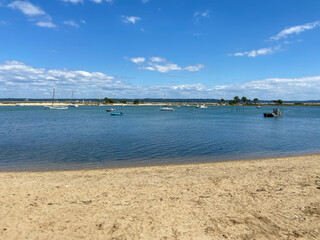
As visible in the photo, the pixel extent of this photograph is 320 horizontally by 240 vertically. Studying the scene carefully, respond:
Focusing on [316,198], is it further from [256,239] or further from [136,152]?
[136,152]

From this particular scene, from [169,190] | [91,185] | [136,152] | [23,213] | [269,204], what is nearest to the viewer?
[23,213]

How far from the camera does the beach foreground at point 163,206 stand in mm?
7230

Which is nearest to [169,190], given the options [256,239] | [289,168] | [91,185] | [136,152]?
[91,185]

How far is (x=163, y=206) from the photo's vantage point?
9.13m

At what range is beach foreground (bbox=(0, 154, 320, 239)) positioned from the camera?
723 centimetres

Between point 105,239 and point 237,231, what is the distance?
13.3ft

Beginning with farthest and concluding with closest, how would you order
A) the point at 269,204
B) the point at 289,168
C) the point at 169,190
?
the point at 289,168 < the point at 169,190 < the point at 269,204

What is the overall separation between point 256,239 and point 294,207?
315 centimetres

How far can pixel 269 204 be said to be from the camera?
9.27m

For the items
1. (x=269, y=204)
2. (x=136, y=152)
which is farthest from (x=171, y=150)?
(x=269, y=204)

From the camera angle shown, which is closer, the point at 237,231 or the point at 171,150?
the point at 237,231

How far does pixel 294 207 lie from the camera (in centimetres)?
891

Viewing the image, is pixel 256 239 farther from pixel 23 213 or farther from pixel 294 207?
pixel 23 213

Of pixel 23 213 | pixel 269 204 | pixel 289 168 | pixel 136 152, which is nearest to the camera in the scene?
pixel 23 213
